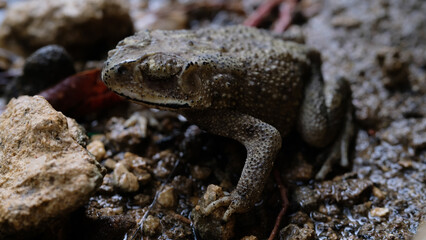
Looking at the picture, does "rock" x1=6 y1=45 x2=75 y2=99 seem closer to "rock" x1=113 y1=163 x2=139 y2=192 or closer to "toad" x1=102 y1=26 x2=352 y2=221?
"toad" x1=102 y1=26 x2=352 y2=221

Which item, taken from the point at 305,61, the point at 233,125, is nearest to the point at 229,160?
the point at 233,125

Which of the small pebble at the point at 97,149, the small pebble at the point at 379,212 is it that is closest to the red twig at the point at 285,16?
the small pebble at the point at 379,212

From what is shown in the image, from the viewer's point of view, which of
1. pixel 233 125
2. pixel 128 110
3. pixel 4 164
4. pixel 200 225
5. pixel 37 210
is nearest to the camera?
pixel 37 210

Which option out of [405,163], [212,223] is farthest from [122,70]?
[405,163]

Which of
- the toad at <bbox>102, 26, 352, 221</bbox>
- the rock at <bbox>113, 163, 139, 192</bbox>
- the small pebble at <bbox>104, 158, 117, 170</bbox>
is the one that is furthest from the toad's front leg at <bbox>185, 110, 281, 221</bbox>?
the small pebble at <bbox>104, 158, 117, 170</bbox>

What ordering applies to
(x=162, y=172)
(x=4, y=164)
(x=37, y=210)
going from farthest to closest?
(x=162, y=172), (x=4, y=164), (x=37, y=210)

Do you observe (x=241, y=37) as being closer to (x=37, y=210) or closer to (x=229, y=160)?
(x=229, y=160)

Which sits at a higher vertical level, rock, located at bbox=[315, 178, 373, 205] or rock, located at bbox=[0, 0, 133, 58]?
rock, located at bbox=[0, 0, 133, 58]
